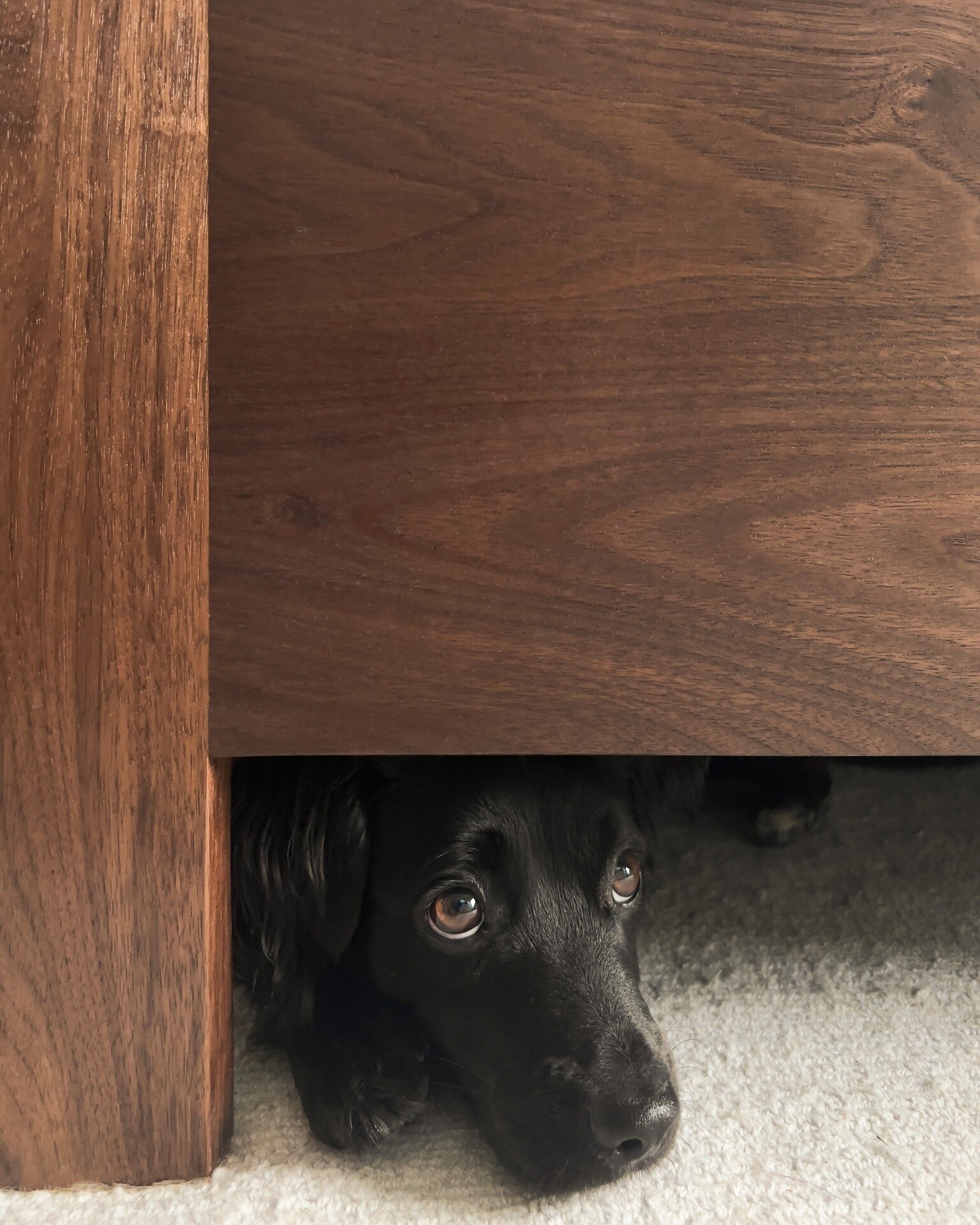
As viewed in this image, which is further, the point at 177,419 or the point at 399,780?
the point at 399,780

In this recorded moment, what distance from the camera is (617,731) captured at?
0.64 metres

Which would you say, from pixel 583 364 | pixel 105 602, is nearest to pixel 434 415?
pixel 583 364

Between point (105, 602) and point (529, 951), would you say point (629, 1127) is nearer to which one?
point (529, 951)

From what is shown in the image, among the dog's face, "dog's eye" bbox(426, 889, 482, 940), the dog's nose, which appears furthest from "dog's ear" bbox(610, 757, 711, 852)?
the dog's nose

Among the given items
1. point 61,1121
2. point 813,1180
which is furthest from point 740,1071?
point 61,1121

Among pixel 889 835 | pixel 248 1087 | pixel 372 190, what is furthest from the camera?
pixel 889 835

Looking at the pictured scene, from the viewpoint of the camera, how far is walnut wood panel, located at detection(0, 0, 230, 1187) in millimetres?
588

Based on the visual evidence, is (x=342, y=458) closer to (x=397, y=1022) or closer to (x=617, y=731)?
(x=617, y=731)

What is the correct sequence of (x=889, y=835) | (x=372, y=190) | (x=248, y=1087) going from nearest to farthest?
(x=372, y=190) → (x=248, y=1087) → (x=889, y=835)

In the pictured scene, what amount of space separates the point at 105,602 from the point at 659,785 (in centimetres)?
60

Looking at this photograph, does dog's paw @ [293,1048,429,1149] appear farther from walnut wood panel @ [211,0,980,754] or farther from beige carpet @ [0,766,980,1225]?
walnut wood panel @ [211,0,980,754]

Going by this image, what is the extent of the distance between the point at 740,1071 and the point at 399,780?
37 cm

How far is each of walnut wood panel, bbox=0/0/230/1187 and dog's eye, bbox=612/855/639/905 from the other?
36 cm

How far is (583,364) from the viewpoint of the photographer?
0.61 meters
